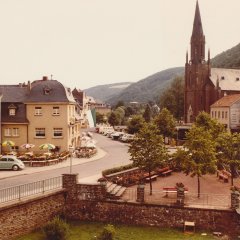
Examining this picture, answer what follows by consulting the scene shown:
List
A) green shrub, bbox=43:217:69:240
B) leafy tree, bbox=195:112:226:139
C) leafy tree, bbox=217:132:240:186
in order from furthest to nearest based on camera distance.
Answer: leafy tree, bbox=195:112:226:139 → leafy tree, bbox=217:132:240:186 → green shrub, bbox=43:217:69:240

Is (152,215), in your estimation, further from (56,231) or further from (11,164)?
(11,164)

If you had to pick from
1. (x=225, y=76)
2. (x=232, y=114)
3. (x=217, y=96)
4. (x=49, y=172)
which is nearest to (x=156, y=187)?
(x=49, y=172)

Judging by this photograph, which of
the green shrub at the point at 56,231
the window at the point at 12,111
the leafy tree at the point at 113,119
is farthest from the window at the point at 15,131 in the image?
the leafy tree at the point at 113,119

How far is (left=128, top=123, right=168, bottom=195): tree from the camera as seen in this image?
31.2m

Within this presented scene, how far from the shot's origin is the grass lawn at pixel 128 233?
24473mm

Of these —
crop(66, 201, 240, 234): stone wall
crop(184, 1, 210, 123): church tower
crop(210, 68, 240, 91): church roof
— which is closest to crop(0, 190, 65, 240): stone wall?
crop(66, 201, 240, 234): stone wall

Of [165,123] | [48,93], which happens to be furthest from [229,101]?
[48,93]

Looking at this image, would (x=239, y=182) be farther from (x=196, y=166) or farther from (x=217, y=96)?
(x=217, y=96)

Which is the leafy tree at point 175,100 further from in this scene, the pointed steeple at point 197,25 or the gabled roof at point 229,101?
the gabled roof at point 229,101

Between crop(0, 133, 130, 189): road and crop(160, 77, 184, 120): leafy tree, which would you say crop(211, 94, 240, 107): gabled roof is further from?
crop(160, 77, 184, 120): leafy tree

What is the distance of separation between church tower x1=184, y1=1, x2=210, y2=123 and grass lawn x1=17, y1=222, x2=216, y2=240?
213 feet

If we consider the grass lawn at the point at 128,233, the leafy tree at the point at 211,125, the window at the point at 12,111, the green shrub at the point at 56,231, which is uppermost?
the window at the point at 12,111

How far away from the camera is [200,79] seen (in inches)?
3563

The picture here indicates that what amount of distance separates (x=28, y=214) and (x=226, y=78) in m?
71.6
